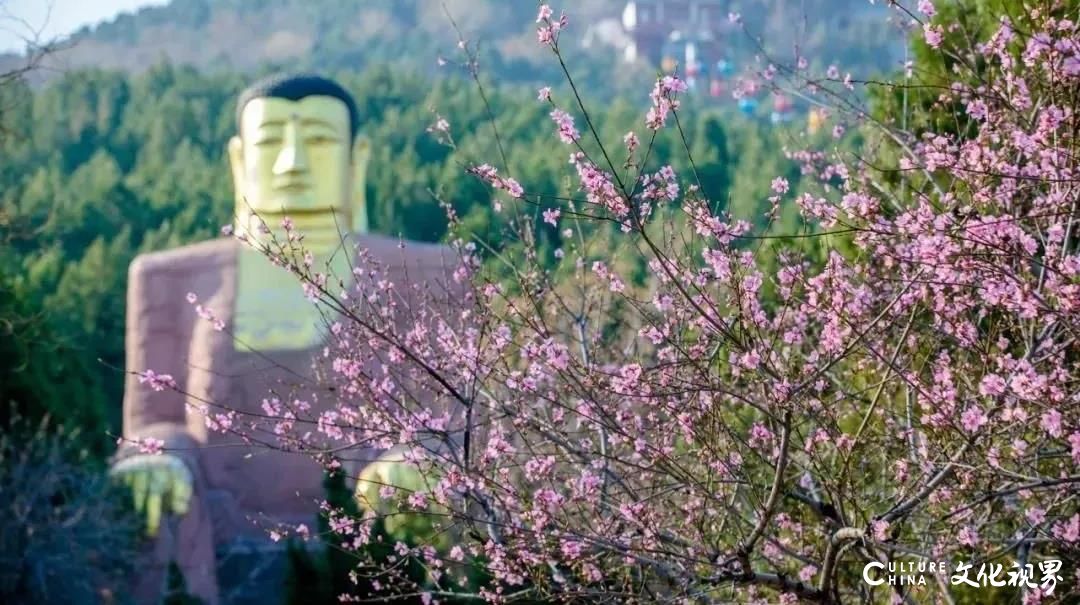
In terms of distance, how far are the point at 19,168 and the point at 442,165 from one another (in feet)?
24.6

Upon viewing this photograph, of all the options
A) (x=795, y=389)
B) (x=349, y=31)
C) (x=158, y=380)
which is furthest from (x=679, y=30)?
(x=795, y=389)

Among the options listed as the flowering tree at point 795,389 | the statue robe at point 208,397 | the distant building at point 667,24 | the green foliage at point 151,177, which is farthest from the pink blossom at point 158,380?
the distant building at point 667,24

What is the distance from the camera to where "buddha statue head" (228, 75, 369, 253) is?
8.87 m

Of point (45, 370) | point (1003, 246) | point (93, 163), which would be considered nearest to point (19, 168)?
point (93, 163)

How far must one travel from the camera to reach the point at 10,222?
6.83 meters

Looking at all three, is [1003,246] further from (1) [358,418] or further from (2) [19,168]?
(2) [19,168]

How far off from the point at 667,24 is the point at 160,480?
184 feet

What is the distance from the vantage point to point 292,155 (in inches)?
350

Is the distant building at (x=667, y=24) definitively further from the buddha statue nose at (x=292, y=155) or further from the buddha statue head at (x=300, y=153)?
the buddha statue nose at (x=292, y=155)

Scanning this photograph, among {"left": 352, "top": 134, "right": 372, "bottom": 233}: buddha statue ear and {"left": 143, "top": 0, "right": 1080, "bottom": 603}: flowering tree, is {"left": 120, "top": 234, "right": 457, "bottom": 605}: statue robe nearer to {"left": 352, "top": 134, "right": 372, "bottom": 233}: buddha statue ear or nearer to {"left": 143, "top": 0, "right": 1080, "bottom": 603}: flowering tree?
{"left": 352, "top": 134, "right": 372, "bottom": 233}: buddha statue ear

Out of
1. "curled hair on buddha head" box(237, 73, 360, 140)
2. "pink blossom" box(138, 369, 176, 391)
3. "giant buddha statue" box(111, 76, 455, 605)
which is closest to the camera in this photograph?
"pink blossom" box(138, 369, 176, 391)

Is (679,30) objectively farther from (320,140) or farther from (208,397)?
(208,397)

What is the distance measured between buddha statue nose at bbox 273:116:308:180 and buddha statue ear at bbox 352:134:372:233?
452 millimetres

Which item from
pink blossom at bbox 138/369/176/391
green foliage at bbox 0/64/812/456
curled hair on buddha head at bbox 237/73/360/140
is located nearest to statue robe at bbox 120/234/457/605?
green foliage at bbox 0/64/812/456
